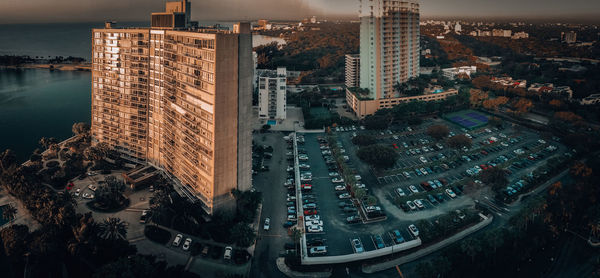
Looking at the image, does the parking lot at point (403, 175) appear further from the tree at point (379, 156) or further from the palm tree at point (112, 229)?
the palm tree at point (112, 229)

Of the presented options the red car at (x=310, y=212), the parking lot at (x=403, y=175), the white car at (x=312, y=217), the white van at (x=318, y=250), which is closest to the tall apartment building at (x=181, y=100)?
the red car at (x=310, y=212)

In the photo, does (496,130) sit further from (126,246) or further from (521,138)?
(126,246)

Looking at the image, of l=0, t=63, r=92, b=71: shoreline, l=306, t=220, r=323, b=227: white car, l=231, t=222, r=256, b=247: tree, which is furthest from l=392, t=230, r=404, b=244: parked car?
l=0, t=63, r=92, b=71: shoreline

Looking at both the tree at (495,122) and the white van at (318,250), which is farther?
the tree at (495,122)

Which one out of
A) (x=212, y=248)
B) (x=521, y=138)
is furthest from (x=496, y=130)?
(x=212, y=248)

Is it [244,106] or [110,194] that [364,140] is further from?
[110,194]

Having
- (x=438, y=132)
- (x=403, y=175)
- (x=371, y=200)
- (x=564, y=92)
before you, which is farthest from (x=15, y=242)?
(x=564, y=92)
